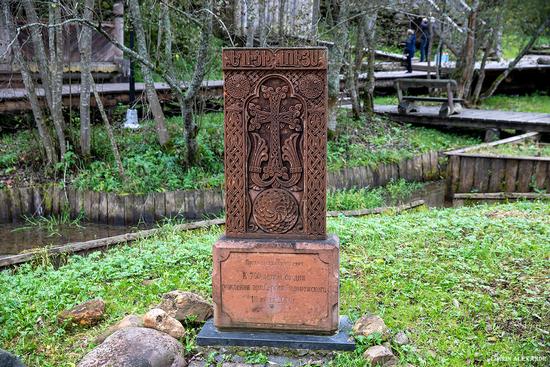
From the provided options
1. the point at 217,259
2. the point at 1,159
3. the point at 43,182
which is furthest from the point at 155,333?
the point at 1,159

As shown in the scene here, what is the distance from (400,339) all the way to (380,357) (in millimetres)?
367

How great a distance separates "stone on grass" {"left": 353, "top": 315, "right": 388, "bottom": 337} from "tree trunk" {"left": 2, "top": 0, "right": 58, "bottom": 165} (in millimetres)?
7382

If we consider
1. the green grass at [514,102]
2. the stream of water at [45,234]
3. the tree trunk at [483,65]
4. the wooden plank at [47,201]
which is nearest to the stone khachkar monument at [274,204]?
the stream of water at [45,234]

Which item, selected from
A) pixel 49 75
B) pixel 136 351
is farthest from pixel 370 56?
pixel 136 351

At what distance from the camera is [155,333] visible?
449 centimetres

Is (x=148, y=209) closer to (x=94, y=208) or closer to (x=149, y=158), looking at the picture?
(x=94, y=208)

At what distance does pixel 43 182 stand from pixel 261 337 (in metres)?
7.37

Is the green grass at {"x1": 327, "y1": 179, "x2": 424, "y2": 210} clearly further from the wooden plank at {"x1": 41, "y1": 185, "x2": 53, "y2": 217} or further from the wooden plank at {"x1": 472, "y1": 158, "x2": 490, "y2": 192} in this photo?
the wooden plank at {"x1": 41, "y1": 185, "x2": 53, "y2": 217}

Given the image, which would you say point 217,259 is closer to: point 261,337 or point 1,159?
point 261,337

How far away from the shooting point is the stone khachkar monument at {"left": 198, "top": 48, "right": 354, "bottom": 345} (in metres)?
4.65

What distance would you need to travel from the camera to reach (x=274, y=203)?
4.78 m

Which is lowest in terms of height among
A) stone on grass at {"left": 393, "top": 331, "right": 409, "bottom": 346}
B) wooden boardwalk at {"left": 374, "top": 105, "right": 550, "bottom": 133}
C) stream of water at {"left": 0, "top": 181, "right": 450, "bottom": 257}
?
stream of water at {"left": 0, "top": 181, "right": 450, "bottom": 257}

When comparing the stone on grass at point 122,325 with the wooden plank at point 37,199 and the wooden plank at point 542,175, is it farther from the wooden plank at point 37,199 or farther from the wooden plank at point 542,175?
the wooden plank at point 542,175

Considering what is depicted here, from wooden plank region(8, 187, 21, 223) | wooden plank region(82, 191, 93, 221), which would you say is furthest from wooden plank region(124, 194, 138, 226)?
wooden plank region(8, 187, 21, 223)
